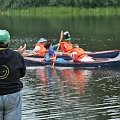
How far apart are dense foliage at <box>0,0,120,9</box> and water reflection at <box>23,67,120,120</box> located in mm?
50133

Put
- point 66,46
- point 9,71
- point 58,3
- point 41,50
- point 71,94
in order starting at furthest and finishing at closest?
1. point 58,3
2. point 41,50
3. point 66,46
4. point 71,94
5. point 9,71

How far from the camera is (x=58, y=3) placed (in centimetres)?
7388

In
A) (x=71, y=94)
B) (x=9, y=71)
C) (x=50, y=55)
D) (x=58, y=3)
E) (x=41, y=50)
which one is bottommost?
(x=58, y=3)

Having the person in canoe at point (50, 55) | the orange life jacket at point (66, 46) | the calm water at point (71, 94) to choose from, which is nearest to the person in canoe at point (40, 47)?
the person in canoe at point (50, 55)

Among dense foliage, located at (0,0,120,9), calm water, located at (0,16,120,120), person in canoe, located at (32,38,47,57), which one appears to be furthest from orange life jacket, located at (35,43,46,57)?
dense foliage, located at (0,0,120,9)

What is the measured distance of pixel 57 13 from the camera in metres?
73.9

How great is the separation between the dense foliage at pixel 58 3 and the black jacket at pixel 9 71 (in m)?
62.4

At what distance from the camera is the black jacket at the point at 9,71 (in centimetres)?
591

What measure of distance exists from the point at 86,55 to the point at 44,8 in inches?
2227

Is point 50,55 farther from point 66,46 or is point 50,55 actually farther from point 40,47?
point 66,46

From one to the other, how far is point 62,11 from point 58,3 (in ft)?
5.91

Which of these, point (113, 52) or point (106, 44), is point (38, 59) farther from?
point (106, 44)

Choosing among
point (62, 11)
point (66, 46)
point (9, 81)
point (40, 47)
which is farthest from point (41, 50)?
point (62, 11)

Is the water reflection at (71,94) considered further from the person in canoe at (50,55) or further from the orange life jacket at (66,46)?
the orange life jacket at (66,46)
